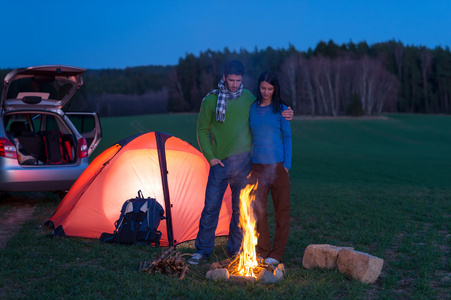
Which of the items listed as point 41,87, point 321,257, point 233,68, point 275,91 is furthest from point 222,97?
point 41,87

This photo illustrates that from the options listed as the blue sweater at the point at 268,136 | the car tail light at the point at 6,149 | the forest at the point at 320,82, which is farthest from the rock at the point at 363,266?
the forest at the point at 320,82

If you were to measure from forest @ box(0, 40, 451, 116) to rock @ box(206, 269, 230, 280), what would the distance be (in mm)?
46878

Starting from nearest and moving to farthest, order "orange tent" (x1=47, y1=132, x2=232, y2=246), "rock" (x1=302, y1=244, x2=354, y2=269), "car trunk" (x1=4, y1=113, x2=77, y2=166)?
"rock" (x1=302, y1=244, x2=354, y2=269), "orange tent" (x1=47, y1=132, x2=232, y2=246), "car trunk" (x1=4, y1=113, x2=77, y2=166)

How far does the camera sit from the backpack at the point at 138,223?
5.74 meters

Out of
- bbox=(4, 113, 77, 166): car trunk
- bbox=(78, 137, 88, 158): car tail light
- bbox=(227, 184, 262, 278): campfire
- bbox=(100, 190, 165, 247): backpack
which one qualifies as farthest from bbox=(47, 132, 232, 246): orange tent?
bbox=(4, 113, 77, 166): car trunk

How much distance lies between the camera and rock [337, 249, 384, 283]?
440 cm

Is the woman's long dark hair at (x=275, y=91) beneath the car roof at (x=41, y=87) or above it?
beneath

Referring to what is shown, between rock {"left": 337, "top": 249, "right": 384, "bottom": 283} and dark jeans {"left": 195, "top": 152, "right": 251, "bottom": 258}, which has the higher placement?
dark jeans {"left": 195, "top": 152, "right": 251, "bottom": 258}

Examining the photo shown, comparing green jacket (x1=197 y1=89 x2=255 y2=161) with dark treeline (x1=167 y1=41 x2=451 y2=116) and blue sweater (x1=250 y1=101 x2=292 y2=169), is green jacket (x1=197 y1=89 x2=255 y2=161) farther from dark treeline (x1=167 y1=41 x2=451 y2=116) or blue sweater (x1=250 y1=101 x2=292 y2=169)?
dark treeline (x1=167 y1=41 x2=451 y2=116)

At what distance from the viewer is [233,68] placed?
4773mm

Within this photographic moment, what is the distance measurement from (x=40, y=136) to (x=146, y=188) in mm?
3941

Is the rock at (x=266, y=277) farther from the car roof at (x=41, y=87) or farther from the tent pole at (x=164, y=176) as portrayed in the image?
the car roof at (x=41, y=87)

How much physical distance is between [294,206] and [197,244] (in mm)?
4382

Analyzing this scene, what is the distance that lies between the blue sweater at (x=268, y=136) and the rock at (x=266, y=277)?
118 cm
